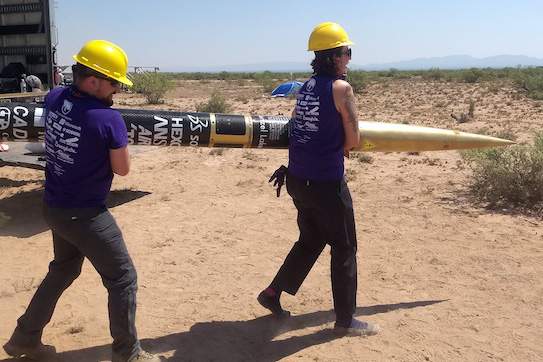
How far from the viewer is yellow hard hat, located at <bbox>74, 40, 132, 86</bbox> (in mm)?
2697

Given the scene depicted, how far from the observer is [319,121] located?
11.0 ft

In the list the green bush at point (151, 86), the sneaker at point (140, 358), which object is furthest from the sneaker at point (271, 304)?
the green bush at point (151, 86)

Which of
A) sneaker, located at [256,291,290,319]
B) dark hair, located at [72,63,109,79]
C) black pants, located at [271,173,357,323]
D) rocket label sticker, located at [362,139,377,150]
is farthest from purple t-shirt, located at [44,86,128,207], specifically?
rocket label sticker, located at [362,139,377,150]

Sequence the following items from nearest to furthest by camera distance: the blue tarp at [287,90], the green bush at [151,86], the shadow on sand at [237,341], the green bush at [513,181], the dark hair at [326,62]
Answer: the dark hair at [326,62], the shadow on sand at [237,341], the green bush at [513,181], the green bush at [151,86], the blue tarp at [287,90]

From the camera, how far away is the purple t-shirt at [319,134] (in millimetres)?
3320

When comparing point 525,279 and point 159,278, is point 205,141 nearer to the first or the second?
point 159,278

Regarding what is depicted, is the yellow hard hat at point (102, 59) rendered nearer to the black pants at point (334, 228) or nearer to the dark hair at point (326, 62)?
the dark hair at point (326, 62)

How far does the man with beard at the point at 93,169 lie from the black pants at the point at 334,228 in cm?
122

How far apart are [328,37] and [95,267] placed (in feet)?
6.44

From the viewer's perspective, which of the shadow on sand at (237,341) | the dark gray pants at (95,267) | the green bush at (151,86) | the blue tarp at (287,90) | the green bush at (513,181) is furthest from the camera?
the blue tarp at (287,90)

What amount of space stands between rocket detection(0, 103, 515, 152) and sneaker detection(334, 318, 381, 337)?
1.59 meters

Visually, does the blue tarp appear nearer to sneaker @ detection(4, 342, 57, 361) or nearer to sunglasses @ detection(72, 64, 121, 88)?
sneaker @ detection(4, 342, 57, 361)

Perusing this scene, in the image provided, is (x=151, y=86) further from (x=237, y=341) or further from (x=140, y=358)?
(x=140, y=358)

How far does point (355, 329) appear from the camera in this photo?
363 centimetres
